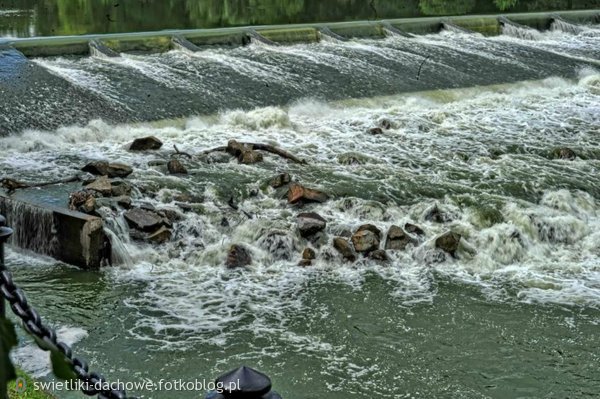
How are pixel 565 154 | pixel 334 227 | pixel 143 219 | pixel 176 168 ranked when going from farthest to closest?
pixel 565 154 → pixel 176 168 → pixel 334 227 → pixel 143 219

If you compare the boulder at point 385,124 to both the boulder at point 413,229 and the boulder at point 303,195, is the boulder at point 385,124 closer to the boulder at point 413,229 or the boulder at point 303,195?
the boulder at point 303,195

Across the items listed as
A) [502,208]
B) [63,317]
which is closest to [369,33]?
[502,208]

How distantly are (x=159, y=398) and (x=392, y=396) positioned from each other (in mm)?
1684

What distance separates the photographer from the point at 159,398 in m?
6.32

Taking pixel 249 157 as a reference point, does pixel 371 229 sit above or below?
below

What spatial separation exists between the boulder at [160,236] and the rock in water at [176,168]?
1.74m

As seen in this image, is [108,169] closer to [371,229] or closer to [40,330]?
[371,229]

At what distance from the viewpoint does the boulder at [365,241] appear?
9180 millimetres

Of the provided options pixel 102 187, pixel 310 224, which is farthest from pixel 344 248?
pixel 102 187

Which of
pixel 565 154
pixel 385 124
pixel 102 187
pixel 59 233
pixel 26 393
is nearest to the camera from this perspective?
pixel 26 393

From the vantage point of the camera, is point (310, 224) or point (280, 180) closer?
point (310, 224)

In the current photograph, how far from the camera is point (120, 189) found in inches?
392

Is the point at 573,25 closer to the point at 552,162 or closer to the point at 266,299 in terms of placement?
the point at 552,162

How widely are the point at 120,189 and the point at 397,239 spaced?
312 centimetres
